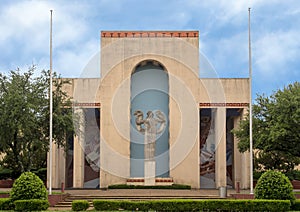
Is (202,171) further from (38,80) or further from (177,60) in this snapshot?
(38,80)

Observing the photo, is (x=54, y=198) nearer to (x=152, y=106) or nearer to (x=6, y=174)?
(x=152, y=106)

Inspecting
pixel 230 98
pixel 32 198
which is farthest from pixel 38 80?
pixel 230 98

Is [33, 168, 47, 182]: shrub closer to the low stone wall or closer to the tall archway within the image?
the tall archway

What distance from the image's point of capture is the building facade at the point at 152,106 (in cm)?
4153

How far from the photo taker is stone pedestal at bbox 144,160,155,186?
38688 millimetres

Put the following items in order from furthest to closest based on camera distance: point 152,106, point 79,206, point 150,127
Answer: point 152,106
point 150,127
point 79,206

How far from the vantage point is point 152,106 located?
4419 centimetres

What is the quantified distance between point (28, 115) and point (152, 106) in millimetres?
15370

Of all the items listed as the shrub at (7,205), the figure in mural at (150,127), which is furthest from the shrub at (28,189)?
the figure in mural at (150,127)

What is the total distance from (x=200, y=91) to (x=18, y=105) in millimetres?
16639

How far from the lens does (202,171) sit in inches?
1764

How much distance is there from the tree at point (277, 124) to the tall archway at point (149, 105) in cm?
933

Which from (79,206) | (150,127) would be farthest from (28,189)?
(150,127)

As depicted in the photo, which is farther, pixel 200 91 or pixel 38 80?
pixel 200 91
